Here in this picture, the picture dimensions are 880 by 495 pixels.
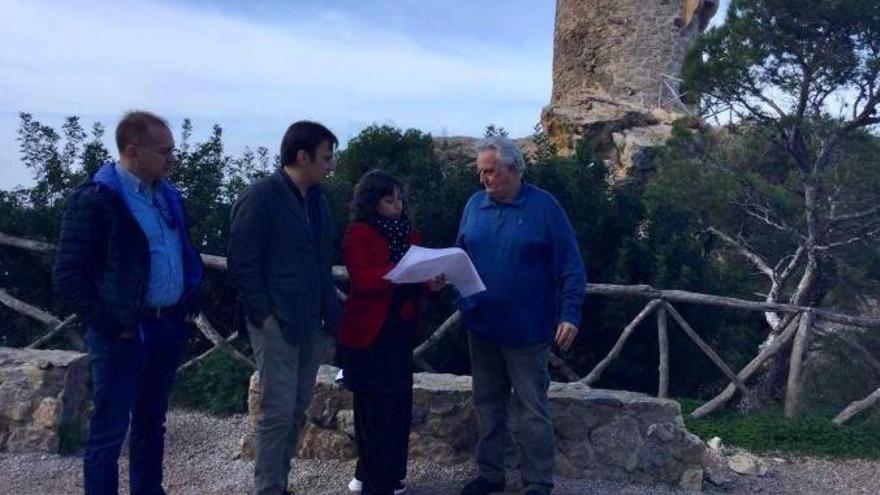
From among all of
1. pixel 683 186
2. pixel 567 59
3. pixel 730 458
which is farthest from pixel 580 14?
pixel 730 458

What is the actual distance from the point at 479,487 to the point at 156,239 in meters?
1.74

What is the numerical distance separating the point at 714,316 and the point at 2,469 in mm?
4884

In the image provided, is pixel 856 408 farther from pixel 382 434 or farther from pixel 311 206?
pixel 311 206

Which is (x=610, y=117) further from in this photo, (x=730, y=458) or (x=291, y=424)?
(x=291, y=424)

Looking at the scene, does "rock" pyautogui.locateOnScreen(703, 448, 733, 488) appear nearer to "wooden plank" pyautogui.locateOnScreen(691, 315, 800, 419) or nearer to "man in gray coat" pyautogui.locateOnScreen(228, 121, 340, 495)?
"wooden plank" pyautogui.locateOnScreen(691, 315, 800, 419)

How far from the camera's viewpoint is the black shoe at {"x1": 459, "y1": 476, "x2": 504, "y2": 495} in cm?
422

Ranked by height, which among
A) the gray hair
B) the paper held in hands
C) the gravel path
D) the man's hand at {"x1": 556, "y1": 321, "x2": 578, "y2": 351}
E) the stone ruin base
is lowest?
the gravel path

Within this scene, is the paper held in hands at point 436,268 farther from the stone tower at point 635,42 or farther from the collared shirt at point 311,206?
the stone tower at point 635,42

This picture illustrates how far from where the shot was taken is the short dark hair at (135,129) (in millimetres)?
3580

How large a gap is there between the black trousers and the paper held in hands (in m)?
0.51

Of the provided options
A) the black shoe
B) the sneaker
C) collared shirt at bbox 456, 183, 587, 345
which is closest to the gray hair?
collared shirt at bbox 456, 183, 587, 345

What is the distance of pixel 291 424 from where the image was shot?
12.4 feet

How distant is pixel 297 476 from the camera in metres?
4.52

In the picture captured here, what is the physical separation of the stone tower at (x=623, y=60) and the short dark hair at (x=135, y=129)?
14.8m
